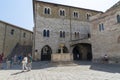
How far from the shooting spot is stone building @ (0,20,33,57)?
1178 inches

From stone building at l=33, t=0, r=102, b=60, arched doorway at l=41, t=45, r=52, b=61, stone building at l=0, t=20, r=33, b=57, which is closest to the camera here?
stone building at l=33, t=0, r=102, b=60

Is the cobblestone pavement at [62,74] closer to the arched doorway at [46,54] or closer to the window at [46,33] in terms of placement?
the arched doorway at [46,54]

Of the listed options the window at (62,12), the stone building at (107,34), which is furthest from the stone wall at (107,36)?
the window at (62,12)

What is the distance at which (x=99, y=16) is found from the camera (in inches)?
889

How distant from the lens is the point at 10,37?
105 feet

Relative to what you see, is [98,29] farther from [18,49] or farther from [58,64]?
[18,49]

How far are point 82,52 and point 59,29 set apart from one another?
7.00 metres

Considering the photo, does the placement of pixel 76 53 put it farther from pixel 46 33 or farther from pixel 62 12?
pixel 62 12

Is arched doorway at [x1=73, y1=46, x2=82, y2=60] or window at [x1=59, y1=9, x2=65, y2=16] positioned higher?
window at [x1=59, y1=9, x2=65, y2=16]

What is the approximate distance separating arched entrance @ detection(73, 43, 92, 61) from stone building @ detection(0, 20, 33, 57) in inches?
529

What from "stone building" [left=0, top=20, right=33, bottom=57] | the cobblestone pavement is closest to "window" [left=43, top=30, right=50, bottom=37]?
"stone building" [left=0, top=20, right=33, bottom=57]

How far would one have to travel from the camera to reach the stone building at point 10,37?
1178 inches

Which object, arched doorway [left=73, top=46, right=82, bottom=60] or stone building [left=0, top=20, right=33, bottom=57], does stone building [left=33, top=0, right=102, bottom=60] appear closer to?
arched doorway [left=73, top=46, right=82, bottom=60]

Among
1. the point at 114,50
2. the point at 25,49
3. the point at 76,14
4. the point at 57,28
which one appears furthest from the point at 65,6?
the point at 114,50
